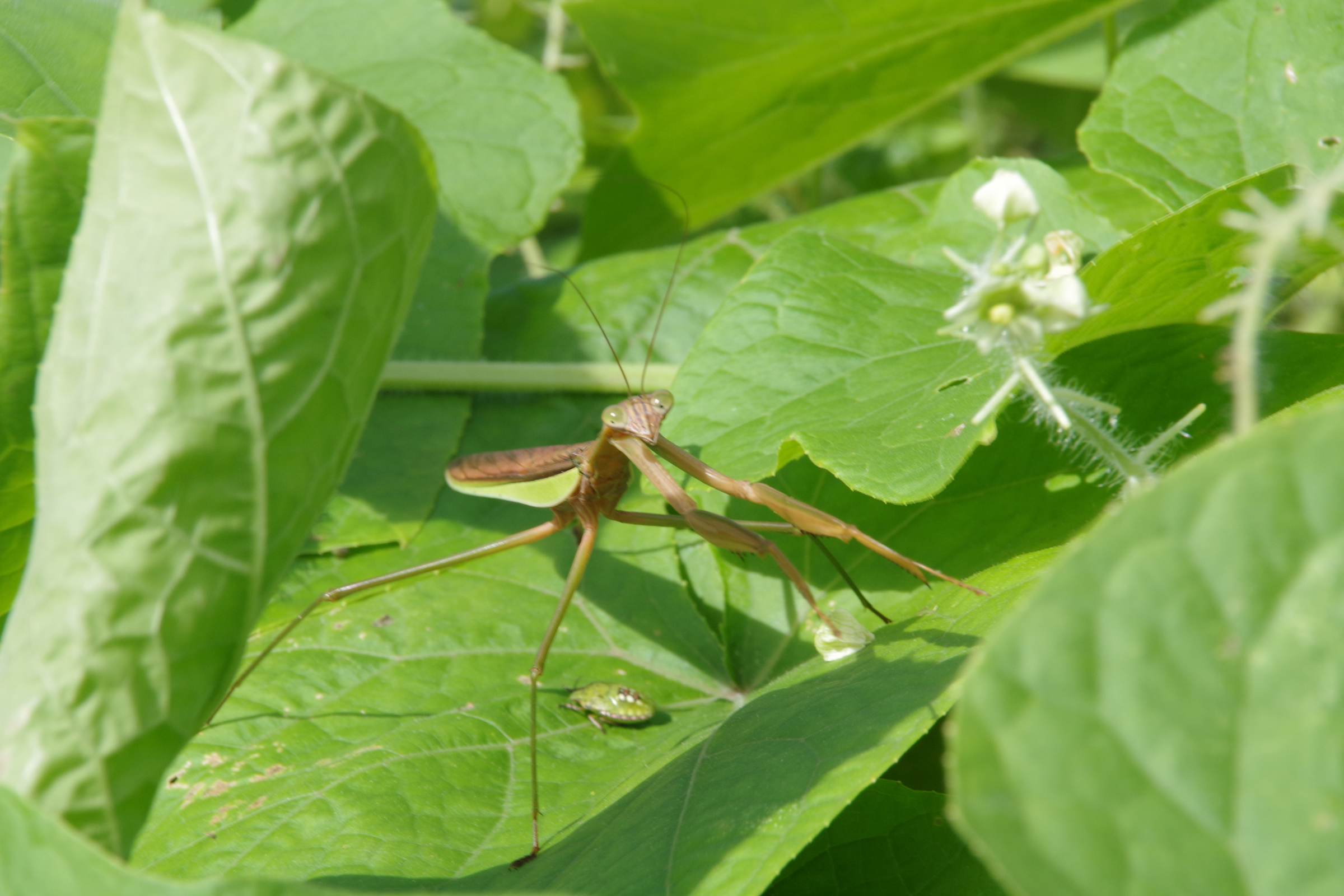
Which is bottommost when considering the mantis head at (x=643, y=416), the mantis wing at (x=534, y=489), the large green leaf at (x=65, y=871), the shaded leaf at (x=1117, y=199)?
the mantis wing at (x=534, y=489)

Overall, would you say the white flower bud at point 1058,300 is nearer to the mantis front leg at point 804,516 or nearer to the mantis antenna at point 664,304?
the mantis front leg at point 804,516

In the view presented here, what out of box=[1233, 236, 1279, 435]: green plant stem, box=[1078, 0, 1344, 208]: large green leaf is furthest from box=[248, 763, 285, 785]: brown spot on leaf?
box=[1078, 0, 1344, 208]: large green leaf

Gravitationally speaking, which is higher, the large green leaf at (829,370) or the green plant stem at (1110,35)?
the green plant stem at (1110,35)

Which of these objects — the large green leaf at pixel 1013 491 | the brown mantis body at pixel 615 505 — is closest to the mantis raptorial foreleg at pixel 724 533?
the brown mantis body at pixel 615 505

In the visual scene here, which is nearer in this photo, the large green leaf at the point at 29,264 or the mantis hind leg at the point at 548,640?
the large green leaf at the point at 29,264

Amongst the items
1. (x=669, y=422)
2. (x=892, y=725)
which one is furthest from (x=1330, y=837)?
(x=669, y=422)

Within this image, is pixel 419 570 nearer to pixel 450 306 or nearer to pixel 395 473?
pixel 395 473

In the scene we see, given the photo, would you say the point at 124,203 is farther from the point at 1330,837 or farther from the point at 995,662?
the point at 1330,837
